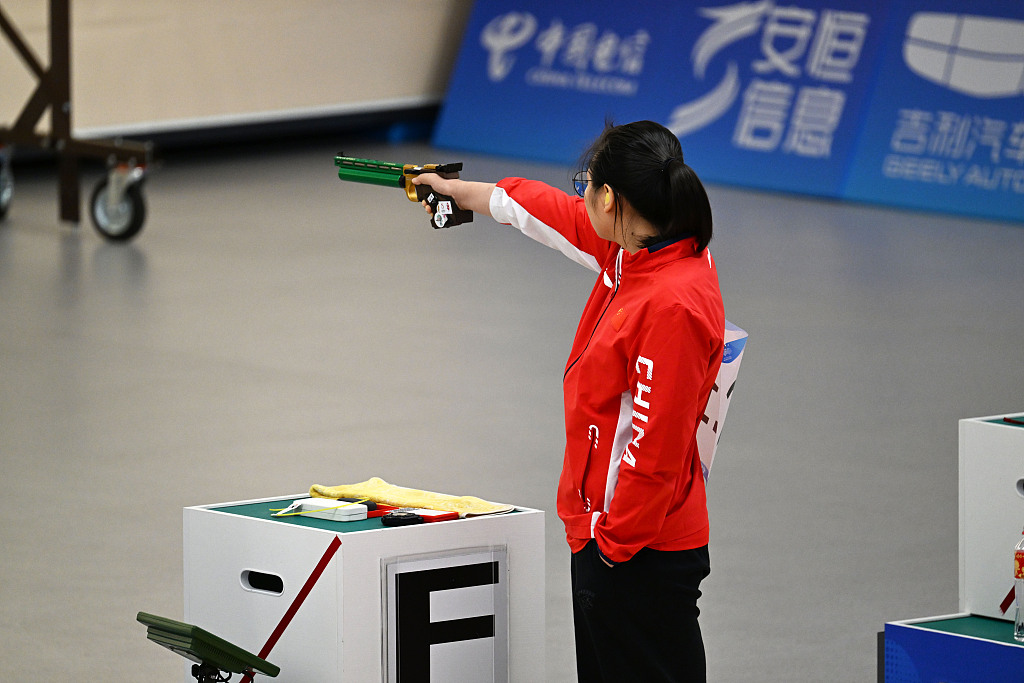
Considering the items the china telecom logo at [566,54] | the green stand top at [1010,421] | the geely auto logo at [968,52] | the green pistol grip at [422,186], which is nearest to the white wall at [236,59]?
the china telecom logo at [566,54]

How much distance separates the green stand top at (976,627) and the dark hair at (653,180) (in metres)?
0.89

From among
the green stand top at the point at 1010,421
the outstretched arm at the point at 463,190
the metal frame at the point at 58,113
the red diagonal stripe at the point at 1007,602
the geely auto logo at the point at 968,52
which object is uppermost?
the geely auto logo at the point at 968,52

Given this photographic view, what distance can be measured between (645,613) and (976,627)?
0.73m

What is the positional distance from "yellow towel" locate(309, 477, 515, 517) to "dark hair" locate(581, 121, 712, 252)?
662 millimetres

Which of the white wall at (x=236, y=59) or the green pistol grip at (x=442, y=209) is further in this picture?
the white wall at (x=236, y=59)

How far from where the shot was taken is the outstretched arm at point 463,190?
2.81 meters

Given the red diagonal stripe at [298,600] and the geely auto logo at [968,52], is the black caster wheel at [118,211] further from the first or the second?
the red diagonal stripe at [298,600]

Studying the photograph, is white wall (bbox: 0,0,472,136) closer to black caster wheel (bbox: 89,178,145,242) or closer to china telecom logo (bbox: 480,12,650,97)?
china telecom logo (bbox: 480,12,650,97)

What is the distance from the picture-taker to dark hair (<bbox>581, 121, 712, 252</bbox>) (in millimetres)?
2379

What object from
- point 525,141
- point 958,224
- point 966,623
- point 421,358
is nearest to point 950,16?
point 958,224

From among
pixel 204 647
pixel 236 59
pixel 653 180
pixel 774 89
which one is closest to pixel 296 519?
pixel 204 647

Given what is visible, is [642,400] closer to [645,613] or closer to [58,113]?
[645,613]

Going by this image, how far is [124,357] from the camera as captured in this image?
6555mm

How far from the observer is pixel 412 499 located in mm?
2885
